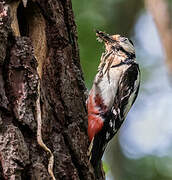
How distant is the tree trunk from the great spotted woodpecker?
0.42 metres

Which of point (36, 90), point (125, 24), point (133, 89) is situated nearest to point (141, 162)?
point (125, 24)

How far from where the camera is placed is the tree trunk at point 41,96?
9.78ft

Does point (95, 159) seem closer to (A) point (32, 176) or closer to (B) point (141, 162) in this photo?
(A) point (32, 176)

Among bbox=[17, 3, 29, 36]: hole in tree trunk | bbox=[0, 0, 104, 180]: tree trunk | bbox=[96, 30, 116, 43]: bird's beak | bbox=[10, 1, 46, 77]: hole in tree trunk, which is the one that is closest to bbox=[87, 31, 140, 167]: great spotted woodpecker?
bbox=[96, 30, 116, 43]: bird's beak

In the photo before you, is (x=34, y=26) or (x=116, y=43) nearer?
(x=34, y=26)

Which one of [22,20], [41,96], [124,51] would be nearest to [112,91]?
[124,51]

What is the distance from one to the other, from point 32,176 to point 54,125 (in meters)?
0.53

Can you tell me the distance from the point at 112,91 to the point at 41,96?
5.43ft

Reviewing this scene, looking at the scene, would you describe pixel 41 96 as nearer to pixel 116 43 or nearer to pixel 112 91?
pixel 112 91

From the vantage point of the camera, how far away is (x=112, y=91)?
488 centimetres

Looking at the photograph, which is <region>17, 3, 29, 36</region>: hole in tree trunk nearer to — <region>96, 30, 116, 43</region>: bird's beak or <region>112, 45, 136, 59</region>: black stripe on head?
<region>96, 30, 116, 43</region>: bird's beak

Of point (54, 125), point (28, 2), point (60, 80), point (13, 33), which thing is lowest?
point (54, 125)

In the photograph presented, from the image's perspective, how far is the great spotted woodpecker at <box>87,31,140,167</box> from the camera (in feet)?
14.3

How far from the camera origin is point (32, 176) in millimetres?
2957
